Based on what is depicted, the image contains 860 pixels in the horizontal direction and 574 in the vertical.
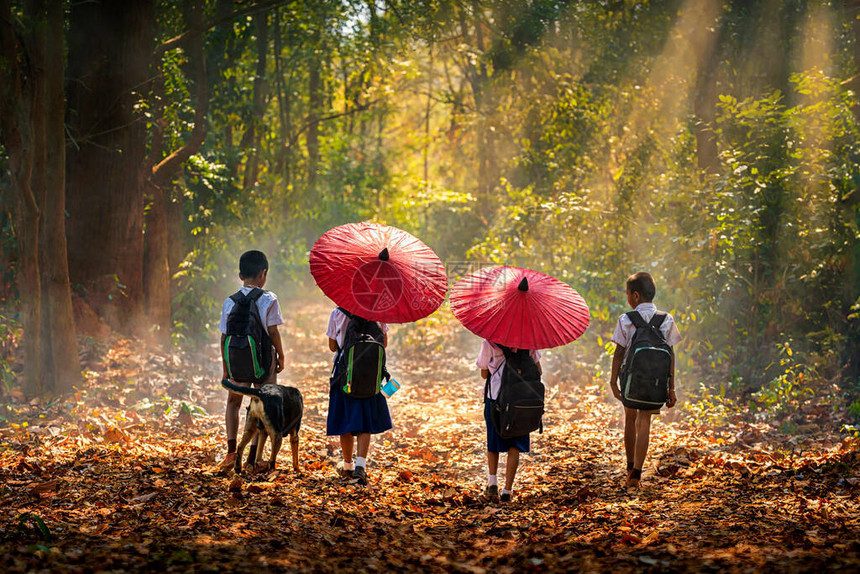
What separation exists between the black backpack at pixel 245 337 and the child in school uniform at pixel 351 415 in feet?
2.03

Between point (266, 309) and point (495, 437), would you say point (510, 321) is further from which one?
point (266, 309)

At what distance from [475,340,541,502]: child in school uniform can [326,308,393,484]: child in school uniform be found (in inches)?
35.2

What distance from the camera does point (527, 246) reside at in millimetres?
14469

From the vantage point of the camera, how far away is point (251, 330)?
6.58m

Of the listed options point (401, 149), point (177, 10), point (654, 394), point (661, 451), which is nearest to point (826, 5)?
point (661, 451)

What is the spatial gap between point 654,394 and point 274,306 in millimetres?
3309

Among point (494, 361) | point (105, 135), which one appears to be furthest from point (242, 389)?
point (105, 135)

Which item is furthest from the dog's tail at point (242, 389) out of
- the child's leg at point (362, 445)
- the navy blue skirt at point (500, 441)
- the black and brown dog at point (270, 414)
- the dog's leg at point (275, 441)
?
the navy blue skirt at point (500, 441)

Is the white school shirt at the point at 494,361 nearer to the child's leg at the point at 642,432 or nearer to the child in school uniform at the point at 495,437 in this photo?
the child in school uniform at the point at 495,437

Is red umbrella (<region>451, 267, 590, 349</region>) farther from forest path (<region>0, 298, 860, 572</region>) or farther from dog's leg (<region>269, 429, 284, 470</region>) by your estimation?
dog's leg (<region>269, 429, 284, 470</region>)

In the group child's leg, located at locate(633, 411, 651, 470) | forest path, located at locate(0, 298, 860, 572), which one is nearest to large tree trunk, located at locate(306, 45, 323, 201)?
forest path, located at locate(0, 298, 860, 572)

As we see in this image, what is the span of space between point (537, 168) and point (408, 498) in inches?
454

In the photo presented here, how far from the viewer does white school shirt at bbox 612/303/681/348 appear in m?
6.54

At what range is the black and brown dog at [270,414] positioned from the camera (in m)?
6.16
